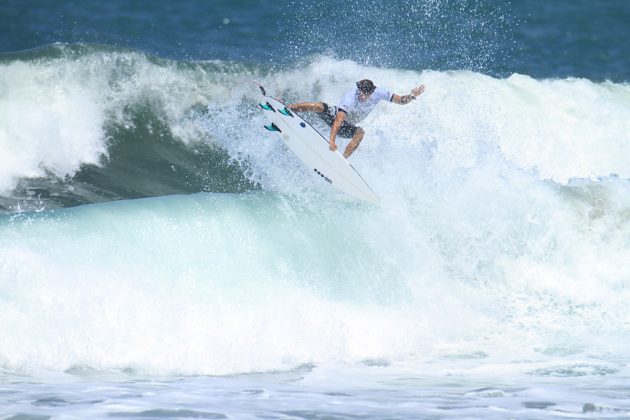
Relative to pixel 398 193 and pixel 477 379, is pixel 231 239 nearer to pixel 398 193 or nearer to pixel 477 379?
pixel 398 193

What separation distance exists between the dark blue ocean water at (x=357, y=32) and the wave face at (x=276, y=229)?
9.68 feet

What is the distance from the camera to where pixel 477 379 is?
9.55 meters

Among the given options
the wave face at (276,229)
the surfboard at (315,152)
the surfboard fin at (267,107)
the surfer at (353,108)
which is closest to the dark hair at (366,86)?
the surfer at (353,108)

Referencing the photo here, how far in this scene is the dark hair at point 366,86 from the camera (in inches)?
491

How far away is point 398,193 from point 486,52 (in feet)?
30.7

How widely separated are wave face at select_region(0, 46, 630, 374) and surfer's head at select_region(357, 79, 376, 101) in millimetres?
1251

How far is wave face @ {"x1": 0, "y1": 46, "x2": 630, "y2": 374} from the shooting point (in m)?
10.0

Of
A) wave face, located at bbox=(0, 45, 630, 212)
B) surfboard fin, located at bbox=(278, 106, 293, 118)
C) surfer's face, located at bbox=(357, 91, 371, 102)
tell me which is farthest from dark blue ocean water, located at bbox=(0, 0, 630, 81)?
surfer's face, located at bbox=(357, 91, 371, 102)

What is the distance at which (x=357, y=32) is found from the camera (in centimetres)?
2070

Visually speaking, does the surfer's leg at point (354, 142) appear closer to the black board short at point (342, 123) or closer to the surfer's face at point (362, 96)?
the black board short at point (342, 123)

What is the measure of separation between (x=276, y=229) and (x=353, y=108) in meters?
1.93

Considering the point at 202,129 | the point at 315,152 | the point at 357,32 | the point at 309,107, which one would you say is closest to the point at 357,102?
the point at 309,107

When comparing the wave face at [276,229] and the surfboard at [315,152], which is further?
the surfboard at [315,152]

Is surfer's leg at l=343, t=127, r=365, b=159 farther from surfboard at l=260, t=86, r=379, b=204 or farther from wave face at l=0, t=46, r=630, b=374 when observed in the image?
wave face at l=0, t=46, r=630, b=374
